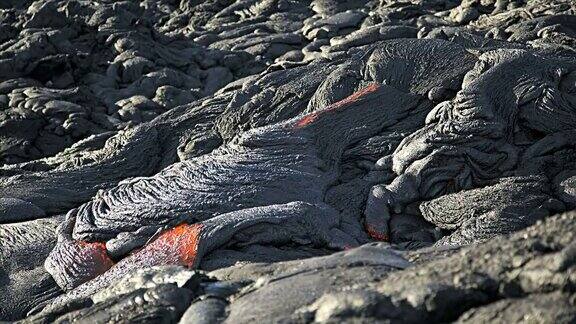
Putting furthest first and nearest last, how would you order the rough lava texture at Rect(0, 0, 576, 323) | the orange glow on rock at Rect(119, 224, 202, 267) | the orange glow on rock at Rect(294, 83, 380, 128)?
the orange glow on rock at Rect(294, 83, 380, 128) < the orange glow on rock at Rect(119, 224, 202, 267) < the rough lava texture at Rect(0, 0, 576, 323)

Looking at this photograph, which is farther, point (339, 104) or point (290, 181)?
point (339, 104)

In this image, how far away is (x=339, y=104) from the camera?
7.02m

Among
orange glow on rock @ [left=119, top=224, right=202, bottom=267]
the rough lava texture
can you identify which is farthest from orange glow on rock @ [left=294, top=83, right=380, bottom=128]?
orange glow on rock @ [left=119, top=224, right=202, bottom=267]

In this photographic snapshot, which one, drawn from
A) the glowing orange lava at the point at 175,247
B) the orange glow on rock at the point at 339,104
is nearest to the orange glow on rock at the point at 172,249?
the glowing orange lava at the point at 175,247

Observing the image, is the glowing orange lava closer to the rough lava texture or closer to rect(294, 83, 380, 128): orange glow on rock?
the rough lava texture

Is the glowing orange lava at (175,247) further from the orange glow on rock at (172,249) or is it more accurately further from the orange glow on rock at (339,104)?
the orange glow on rock at (339,104)

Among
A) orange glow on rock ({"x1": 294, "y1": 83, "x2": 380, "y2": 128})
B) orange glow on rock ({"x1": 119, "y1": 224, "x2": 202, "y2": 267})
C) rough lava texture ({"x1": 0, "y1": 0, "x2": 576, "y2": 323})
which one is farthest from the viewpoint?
orange glow on rock ({"x1": 294, "y1": 83, "x2": 380, "y2": 128})

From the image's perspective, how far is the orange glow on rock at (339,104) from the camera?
6.84 metres

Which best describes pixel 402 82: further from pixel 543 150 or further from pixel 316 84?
pixel 543 150

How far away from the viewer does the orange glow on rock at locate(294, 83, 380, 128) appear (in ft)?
22.4

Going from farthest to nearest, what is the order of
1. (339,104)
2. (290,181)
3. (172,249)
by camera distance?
1. (339,104)
2. (290,181)
3. (172,249)

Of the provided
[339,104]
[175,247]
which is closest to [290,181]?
[339,104]

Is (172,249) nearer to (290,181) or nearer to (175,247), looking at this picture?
(175,247)

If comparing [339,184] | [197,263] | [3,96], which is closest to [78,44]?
[3,96]
